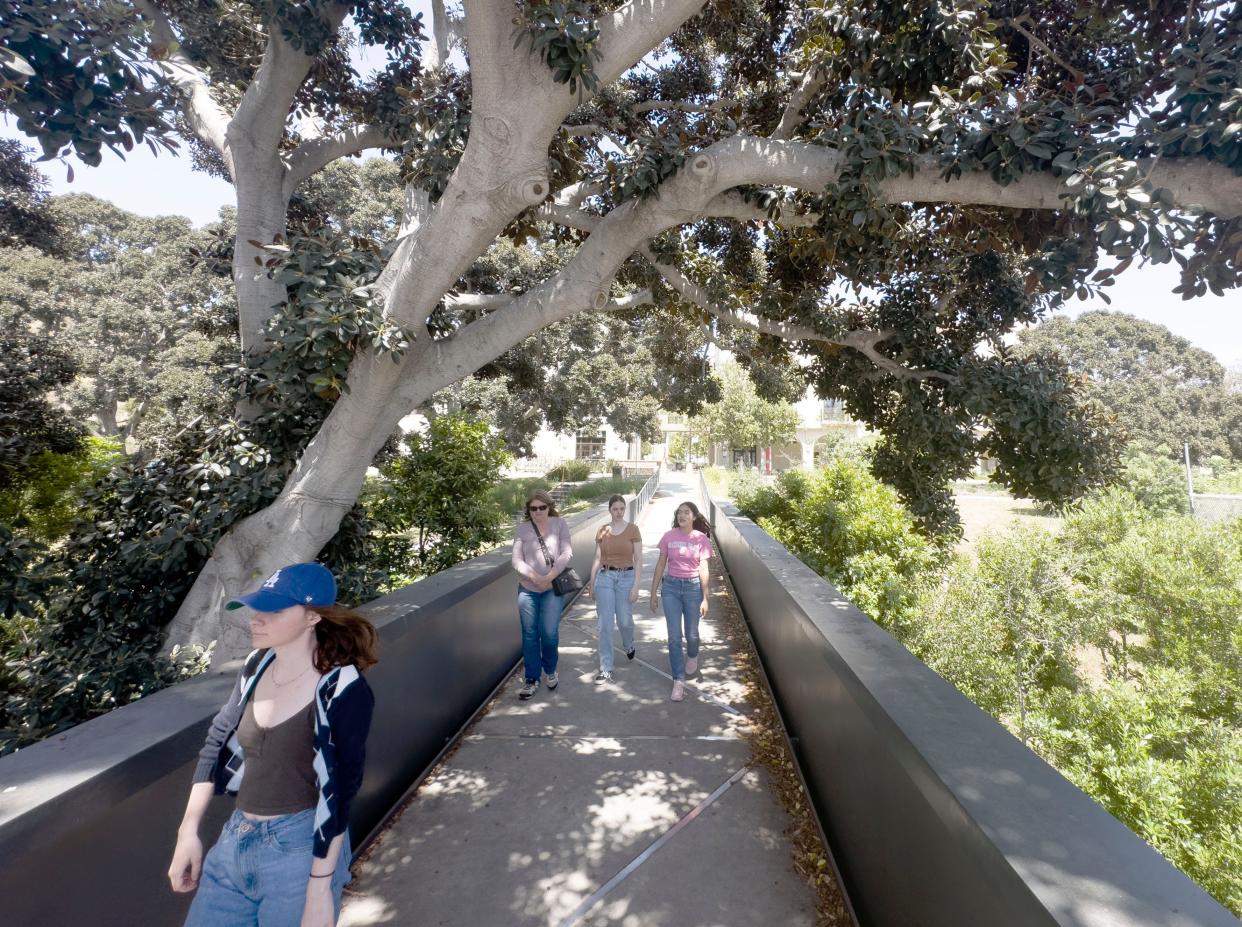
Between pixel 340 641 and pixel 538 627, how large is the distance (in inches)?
133

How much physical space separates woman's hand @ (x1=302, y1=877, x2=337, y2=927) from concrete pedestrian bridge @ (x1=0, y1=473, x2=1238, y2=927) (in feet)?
2.08

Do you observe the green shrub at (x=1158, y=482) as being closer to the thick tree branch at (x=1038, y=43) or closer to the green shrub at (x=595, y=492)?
the green shrub at (x=595, y=492)

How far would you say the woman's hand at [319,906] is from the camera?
163 centimetres

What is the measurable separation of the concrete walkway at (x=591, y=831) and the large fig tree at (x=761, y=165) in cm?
220

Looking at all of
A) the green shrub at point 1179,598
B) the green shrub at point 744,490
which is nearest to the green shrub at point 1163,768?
the green shrub at point 1179,598

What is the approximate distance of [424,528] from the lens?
769 cm

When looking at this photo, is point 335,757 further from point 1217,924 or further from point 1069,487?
point 1069,487

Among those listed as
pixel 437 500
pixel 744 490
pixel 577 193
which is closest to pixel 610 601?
pixel 437 500

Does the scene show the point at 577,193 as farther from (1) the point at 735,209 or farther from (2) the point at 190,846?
(2) the point at 190,846

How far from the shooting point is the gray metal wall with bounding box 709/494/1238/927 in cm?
135

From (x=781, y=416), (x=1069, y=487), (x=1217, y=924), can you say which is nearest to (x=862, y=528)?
(x=1069, y=487)

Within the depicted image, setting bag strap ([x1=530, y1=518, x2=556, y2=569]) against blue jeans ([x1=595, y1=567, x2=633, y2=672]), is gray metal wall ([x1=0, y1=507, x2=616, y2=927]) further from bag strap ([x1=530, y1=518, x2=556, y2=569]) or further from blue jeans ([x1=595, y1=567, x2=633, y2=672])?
blue jeans ([x1=595, y1=567, x2=633, y2=672])

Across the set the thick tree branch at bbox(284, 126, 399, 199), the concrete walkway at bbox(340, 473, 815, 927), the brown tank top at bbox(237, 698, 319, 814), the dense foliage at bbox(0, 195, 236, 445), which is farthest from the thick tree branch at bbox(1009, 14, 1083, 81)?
the dense foliage at bbox(0, 195, 236, 445)

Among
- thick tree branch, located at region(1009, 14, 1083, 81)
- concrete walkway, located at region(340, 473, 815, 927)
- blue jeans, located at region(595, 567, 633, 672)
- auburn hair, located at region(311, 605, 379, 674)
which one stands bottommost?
concrete walkway, located at region(340, 473, 815, 927)
